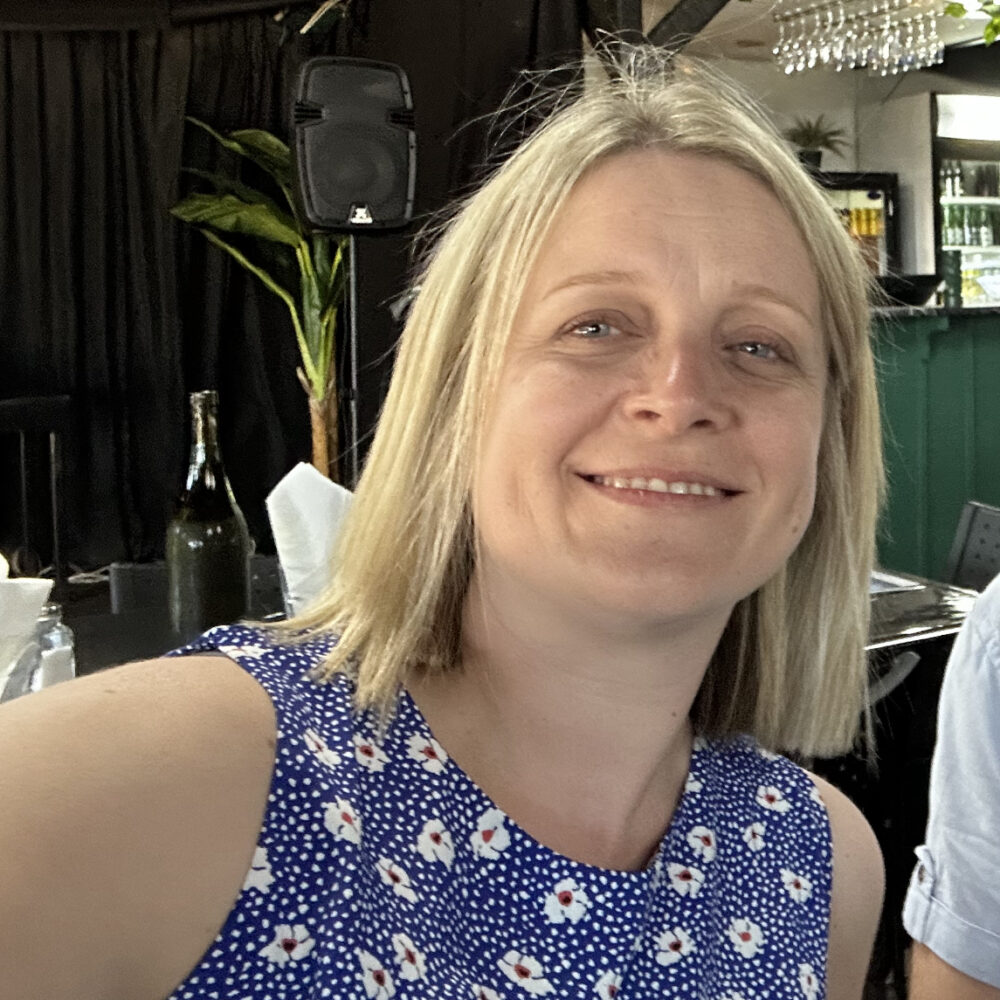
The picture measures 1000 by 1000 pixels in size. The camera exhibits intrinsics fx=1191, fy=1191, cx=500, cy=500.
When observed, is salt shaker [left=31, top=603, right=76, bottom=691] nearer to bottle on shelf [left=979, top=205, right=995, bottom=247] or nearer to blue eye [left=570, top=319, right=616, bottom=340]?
blue eye [left=570, top=319, right=616, bottom=340]

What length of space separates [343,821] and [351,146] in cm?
253

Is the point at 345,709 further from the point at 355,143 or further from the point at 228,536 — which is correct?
the point at 355,143

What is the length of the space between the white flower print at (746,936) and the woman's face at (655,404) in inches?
9.2

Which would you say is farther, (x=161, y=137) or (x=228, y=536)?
(x=161, y=137)

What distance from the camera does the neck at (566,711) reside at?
0.83 m

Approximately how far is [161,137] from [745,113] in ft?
13.3

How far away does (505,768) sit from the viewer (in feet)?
2.77

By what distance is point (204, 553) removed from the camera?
2027 mm

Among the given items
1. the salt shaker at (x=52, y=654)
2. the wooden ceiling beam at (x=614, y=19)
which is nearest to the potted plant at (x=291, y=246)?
the wooden ceiling beam at (x=614, y=19)

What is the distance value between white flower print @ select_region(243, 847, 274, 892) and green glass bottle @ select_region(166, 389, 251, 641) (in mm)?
1397

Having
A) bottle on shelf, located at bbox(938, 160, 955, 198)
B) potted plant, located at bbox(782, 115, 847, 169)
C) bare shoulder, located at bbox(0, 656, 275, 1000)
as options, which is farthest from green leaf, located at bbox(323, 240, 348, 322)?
bottle on shelf, located at bbox(938, 160, 955, 198)

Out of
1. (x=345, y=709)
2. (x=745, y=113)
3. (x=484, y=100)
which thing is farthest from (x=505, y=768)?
(x=484, y=100)

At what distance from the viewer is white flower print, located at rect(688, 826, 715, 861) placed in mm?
906

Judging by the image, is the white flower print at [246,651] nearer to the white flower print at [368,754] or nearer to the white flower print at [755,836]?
the white flower print at [368,754]
